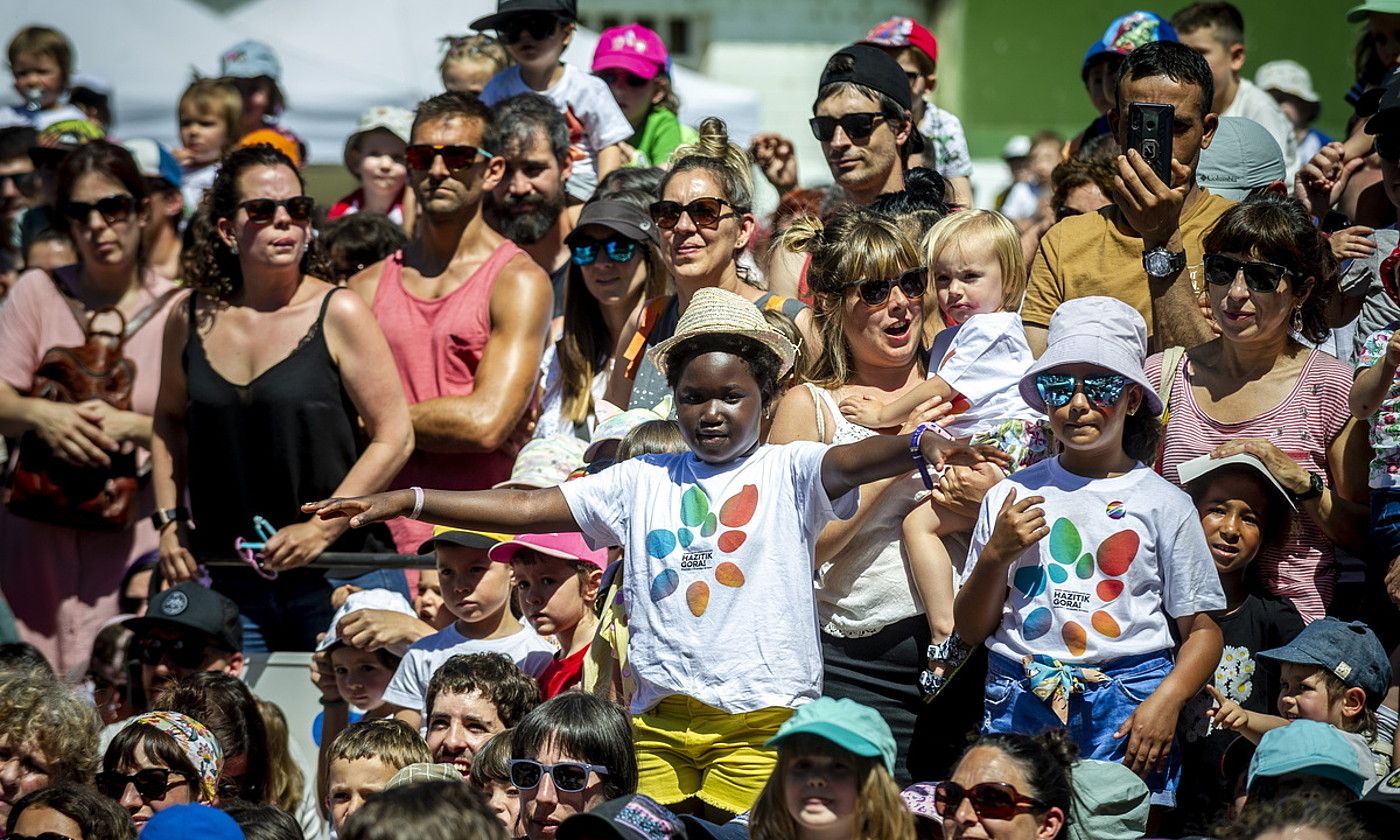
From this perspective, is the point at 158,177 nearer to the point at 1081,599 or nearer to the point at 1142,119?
the point at 1142,119

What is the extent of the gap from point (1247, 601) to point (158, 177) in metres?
5.48

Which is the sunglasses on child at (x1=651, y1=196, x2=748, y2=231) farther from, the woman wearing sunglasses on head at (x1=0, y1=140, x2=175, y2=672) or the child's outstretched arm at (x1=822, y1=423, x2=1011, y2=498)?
the woman wearing sunglasses on head at (x1=0, y1=140, x2=175, y2=672)

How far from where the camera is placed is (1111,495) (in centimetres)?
460

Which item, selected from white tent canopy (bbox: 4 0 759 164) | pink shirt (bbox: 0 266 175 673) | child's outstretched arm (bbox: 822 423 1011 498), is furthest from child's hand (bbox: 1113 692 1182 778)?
white tent canopy (bbox: 4 0 759 164)

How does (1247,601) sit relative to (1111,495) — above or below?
below

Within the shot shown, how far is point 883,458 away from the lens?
14.5 feet

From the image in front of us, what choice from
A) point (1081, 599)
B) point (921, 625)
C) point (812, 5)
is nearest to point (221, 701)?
point (921, 625)

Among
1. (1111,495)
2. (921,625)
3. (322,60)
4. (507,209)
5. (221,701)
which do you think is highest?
(322,60)

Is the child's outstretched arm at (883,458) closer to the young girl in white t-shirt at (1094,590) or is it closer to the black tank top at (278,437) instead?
the young girl in white t-shirt at (1094,590)

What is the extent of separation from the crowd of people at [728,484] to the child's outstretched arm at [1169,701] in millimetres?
10

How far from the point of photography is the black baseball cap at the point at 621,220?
6.47m

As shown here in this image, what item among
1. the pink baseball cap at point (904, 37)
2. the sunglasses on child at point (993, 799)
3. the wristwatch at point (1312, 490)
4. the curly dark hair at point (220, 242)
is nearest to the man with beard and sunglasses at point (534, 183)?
the curly dark hair at point (220, 242)

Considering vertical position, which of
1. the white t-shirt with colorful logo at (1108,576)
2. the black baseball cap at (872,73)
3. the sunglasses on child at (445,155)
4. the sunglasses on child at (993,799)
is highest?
the black baseball cap at (872,73)

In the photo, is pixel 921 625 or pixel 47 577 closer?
pixel 921 625
